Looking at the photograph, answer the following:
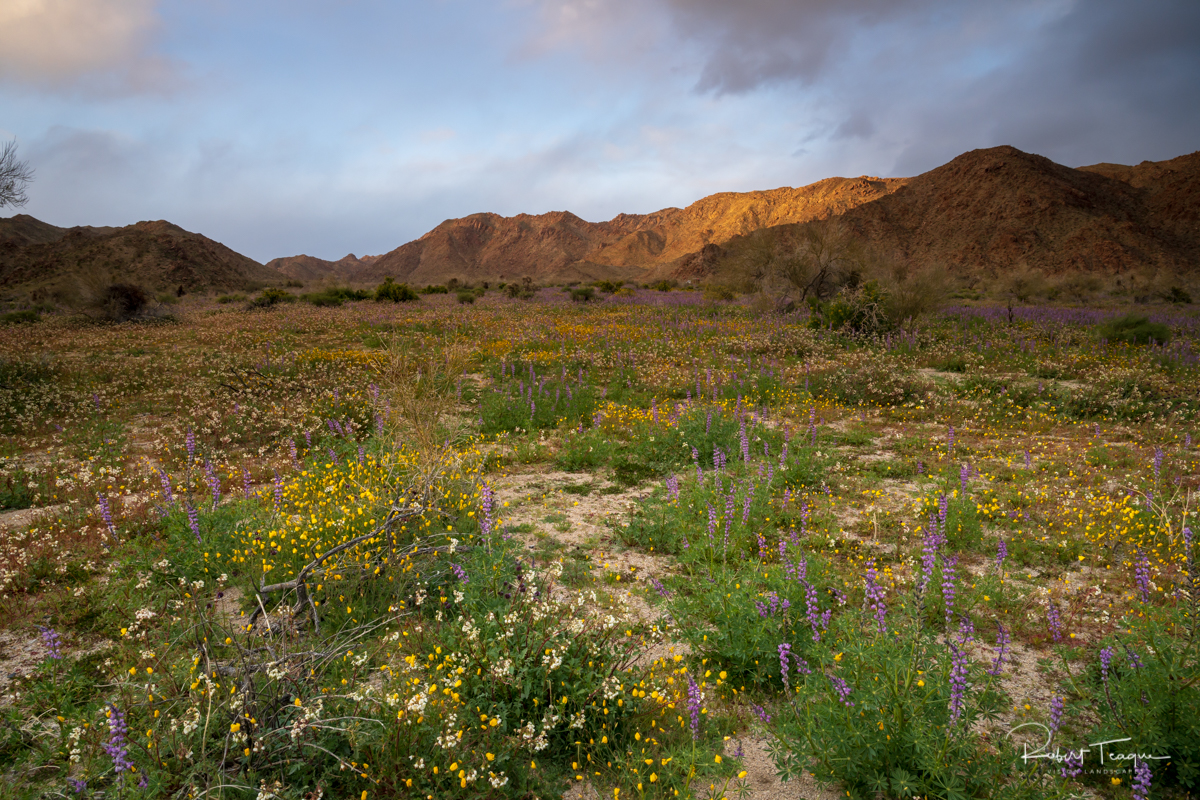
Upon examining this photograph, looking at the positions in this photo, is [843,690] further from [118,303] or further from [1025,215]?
[1025,215]

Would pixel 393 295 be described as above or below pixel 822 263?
below

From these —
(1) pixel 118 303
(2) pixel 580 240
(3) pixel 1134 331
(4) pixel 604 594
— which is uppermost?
(2) pixel 580 240

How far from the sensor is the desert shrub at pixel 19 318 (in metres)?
23.2

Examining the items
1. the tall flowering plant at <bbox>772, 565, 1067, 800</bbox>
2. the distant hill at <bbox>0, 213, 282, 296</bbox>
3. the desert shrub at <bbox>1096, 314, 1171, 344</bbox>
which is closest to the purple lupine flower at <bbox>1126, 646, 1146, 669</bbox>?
the tall flowering plant at <bbox>772, 565, 1067, 800</bbox>

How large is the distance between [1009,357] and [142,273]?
79109mm

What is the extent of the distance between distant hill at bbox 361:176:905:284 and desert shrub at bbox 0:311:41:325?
9207 centimetres

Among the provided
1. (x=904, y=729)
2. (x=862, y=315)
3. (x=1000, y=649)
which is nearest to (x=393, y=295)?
(x=862, y=315)

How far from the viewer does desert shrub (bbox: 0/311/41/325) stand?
23.2 metres

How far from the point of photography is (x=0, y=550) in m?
4.86

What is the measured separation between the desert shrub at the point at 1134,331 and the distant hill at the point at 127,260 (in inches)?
2592

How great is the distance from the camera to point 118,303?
24.4 meters

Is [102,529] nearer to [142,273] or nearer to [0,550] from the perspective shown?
[0,550]

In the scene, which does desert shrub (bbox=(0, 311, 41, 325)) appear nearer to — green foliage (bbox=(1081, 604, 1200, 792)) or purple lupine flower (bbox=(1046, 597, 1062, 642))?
purple lupine flower (bbox=(1046, 597, 1062, 642))

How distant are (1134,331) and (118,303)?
124 feet
